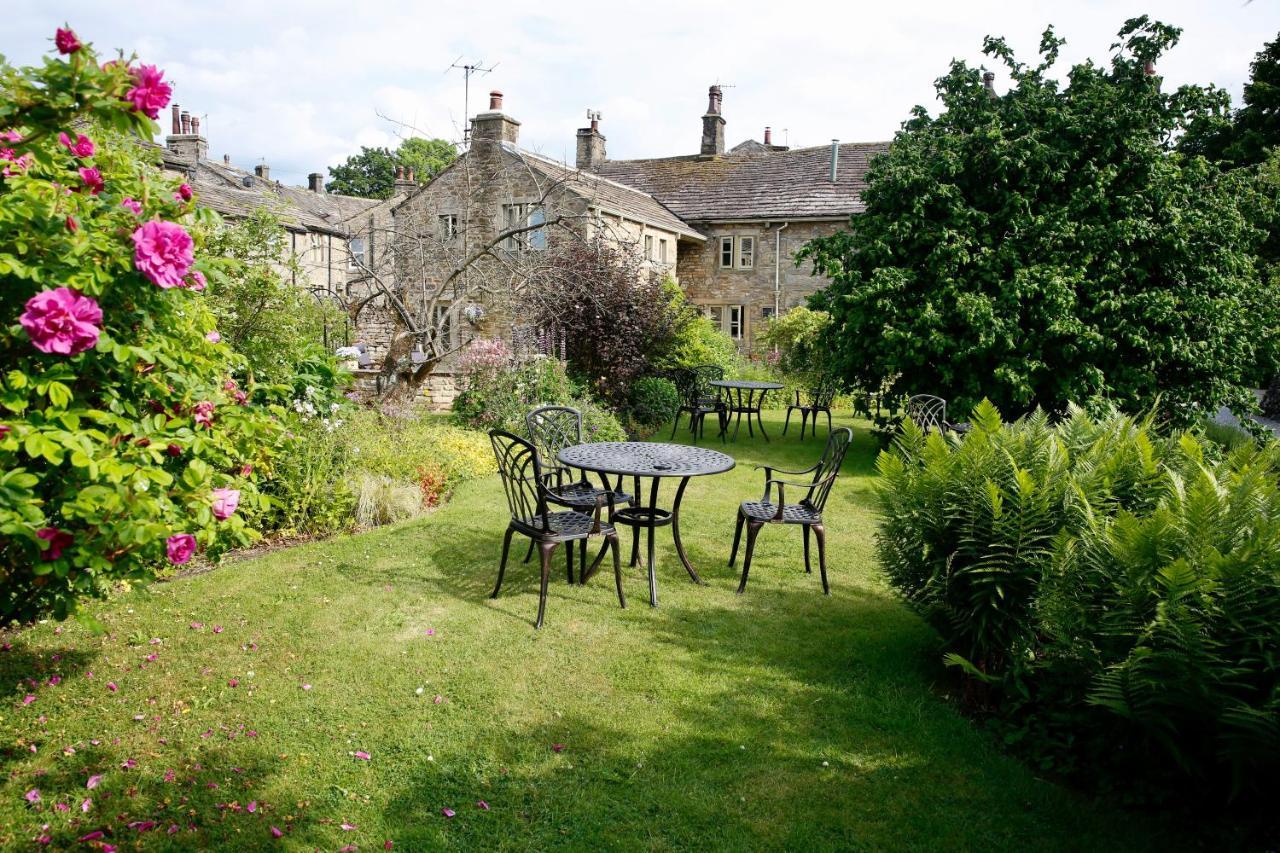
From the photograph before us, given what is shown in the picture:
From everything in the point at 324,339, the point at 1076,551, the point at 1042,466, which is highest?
the point at 324,339

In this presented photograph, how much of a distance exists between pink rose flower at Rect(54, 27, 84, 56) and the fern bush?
4070 millimetres

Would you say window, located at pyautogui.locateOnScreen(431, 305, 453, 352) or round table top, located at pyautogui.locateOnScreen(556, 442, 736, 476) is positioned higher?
window, located at pyautogui.locateOnScreen(431, 305, 453, 352)

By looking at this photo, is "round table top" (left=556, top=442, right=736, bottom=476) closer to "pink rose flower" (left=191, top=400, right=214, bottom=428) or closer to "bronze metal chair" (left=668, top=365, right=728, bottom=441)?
"pink rose flower" (left=191, top=400, right=214, bottom=428)

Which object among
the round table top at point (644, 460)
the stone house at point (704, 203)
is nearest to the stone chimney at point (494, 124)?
the stone house at point (704, 203)

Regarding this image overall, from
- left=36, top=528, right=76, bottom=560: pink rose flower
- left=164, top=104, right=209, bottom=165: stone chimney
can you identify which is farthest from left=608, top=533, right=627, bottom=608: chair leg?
left=164, top=104, right=209, bottom=165: stone chimney

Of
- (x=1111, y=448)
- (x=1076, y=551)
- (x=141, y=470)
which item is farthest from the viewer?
(x=1111, y=448)

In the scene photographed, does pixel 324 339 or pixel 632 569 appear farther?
pixel 324 339

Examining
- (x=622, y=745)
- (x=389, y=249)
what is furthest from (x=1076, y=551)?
(x=389, y=249)

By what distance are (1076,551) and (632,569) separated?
3.76 m

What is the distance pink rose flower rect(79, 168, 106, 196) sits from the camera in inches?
115

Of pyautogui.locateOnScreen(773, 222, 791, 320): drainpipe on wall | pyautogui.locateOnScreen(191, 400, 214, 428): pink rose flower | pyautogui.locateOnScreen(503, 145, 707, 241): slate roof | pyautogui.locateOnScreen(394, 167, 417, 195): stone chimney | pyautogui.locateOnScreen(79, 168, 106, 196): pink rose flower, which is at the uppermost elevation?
pyautogui.locateOnScreen(394, 167, 417, 195): stone chimney

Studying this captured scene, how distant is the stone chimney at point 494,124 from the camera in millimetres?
23406

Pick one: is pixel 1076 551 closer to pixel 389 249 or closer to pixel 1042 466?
pixel 1042 466

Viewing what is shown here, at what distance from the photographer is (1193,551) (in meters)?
3.29
